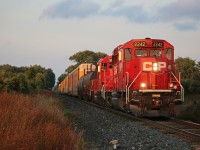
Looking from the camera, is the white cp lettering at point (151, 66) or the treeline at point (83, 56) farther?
the treeline at point (83, 56)

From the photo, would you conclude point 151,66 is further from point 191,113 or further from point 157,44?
point 191,113

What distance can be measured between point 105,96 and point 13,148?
723 inches

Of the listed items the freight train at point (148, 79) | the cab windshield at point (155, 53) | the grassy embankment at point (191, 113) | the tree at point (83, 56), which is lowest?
the grassy embankment at point (191, 113)

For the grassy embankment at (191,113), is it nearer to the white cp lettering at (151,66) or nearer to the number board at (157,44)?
the white cp lettering at (151,66)

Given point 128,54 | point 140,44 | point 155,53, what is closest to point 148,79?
point 155,53

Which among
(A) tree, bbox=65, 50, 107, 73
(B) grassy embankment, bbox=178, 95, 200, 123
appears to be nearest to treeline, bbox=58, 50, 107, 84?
(A) tree, bbox=65, 50, 107, 73

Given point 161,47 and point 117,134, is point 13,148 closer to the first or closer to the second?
point 117,134

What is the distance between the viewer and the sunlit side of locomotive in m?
16.1

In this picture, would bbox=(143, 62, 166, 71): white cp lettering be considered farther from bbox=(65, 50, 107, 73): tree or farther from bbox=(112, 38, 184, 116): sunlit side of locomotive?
bbox=(65, 50, 107, 73): tree

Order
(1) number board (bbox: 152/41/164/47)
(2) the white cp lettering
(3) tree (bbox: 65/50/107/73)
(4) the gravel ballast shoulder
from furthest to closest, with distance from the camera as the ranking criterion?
(3) tree (bbox: 65/50/107/73), (1) number board (bbox: 152/41/164/47), (2) the white cp lettering, (4) the gravel ballast shoulder

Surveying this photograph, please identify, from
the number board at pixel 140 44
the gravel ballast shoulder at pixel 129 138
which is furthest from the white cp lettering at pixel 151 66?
the gravel ballast shoulder at pixel 129 138

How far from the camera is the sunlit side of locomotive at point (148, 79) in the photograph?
1609 centimetres

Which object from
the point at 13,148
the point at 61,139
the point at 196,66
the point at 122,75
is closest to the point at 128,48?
the point at 122,75

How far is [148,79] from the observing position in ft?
55.2
